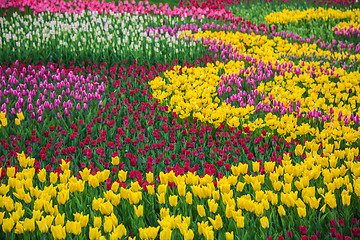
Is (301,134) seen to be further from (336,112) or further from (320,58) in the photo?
(320,58)

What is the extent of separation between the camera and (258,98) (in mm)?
6250

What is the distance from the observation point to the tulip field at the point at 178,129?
294 centimetres

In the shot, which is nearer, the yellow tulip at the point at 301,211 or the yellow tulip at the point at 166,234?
the yellow tulip at the point at 166,234

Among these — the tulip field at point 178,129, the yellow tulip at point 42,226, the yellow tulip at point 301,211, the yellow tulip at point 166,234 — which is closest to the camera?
the yellow tulip at point 166,234

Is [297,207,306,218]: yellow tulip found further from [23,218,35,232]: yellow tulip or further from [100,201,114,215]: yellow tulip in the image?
[23,218,35,232]: yellow tulip

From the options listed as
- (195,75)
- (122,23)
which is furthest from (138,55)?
(122,23)

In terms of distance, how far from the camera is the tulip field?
294cm

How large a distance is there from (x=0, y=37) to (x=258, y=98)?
18.7ft

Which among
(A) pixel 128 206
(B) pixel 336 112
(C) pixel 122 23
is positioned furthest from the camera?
(C) pixel 122 23

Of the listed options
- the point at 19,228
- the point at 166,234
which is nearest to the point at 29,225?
the point at 19,228

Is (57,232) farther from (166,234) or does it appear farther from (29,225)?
(166,234)

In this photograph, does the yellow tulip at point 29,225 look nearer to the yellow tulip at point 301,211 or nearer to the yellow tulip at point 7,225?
the yellow tulip at point 7,225

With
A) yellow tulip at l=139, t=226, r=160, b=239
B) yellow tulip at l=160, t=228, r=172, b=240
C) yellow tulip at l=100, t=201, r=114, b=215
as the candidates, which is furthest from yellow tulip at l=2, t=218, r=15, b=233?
yellow tulip at l=160, t=228, r=172, b=240

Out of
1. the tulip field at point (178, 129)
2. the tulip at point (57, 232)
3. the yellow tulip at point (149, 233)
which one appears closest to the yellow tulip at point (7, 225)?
the tulip field at point (178, 129)
